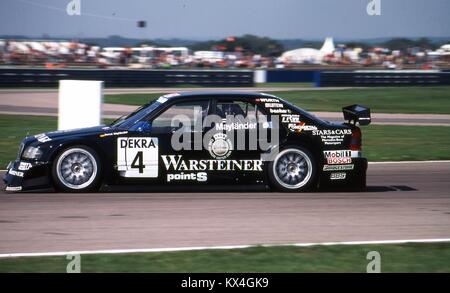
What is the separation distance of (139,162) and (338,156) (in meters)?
2.54

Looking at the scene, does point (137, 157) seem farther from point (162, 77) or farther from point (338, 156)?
point (162, 77)

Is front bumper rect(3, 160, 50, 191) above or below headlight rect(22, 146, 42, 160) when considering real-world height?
below

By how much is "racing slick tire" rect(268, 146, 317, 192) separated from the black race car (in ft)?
0.04

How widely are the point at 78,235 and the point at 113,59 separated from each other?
41.6m

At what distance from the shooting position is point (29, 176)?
9180 millimetres

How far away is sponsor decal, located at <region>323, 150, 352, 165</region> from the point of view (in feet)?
31.8

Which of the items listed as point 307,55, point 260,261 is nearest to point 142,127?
point 260,261

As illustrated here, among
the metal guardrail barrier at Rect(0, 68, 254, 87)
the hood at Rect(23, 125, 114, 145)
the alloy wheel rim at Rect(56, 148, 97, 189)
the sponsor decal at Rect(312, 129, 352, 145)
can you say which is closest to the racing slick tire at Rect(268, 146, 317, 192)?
the sponsor decal at Rect(312, 129, 352, 145)

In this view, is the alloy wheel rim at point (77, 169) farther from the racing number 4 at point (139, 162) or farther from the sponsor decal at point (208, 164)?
the sponsor decal at point (208, 164)

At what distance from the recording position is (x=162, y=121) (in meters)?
9.44

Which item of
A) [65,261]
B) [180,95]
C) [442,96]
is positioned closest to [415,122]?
[442,96]

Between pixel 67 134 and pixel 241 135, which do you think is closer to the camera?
pixel 67 134

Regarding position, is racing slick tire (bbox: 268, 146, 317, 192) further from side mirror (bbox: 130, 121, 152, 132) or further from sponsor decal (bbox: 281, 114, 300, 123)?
side mirror (bbox: 130, 121, 152, 132)

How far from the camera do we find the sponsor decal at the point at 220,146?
31.0 feet
